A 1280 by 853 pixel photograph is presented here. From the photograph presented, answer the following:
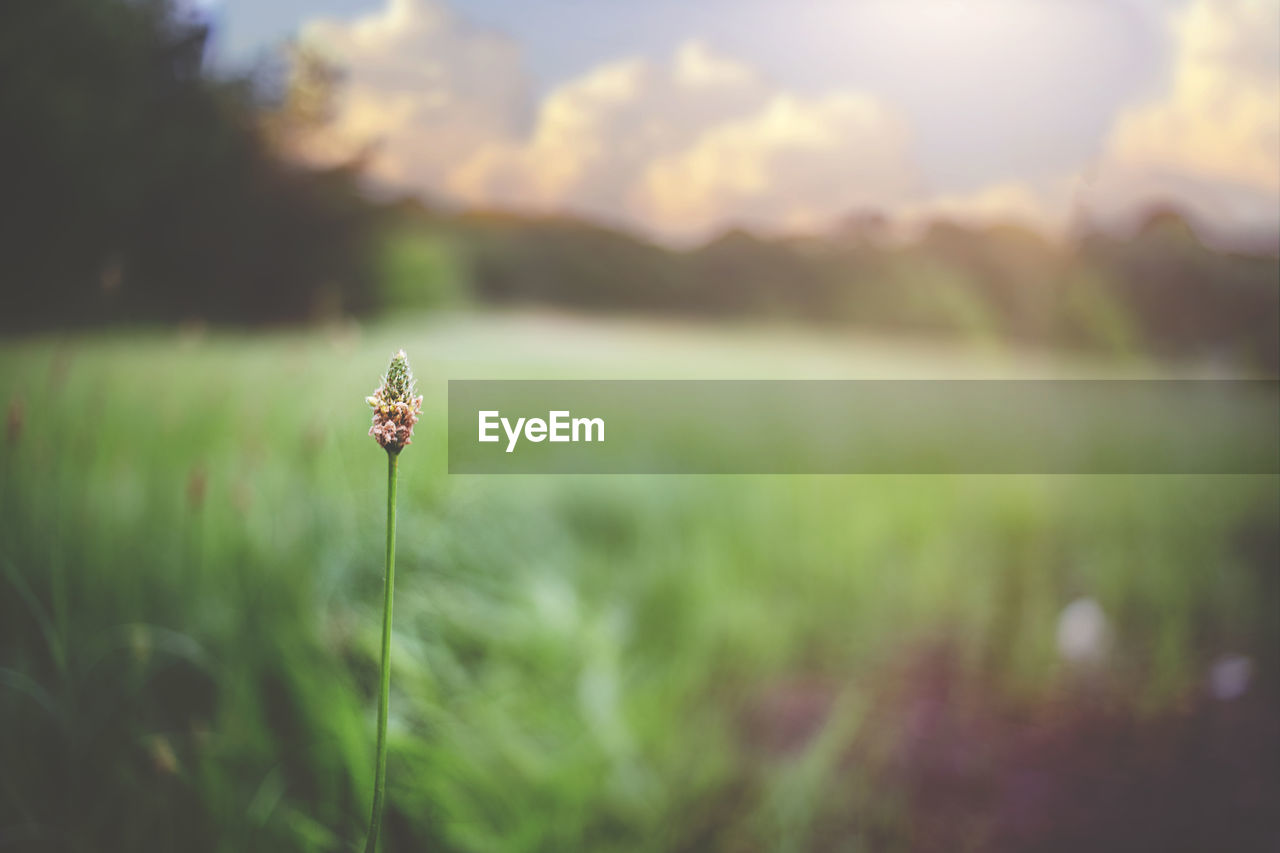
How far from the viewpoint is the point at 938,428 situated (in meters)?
2.81

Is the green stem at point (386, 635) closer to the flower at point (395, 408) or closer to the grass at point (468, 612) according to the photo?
the flower at point (395, 408)

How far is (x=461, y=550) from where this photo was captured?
1296 mm

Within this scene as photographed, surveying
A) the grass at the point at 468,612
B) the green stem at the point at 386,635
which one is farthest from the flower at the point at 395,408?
the grass at the point at 468,612

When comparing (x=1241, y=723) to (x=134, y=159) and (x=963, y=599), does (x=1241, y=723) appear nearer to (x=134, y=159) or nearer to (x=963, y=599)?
(x=963, y=599)

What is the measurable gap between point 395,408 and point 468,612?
1.10 meters

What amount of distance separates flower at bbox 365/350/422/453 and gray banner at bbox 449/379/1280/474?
1.90 metres

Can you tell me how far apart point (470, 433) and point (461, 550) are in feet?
1.29

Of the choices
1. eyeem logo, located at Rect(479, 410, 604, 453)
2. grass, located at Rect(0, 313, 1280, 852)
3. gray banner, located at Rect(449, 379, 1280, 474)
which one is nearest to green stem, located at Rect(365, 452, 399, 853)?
eyeem logo, located at Rect(479, 410, 604, 453)

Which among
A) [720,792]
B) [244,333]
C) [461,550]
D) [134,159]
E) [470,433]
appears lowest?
[720,792]

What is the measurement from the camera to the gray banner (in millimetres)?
2422

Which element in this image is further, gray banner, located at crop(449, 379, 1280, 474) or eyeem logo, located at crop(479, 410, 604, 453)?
gray banner, located at crop(449, 379, 1280, 474)

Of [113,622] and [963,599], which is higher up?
[113,622]

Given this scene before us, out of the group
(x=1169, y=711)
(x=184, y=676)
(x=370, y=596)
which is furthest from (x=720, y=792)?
(x=1169, y=711)

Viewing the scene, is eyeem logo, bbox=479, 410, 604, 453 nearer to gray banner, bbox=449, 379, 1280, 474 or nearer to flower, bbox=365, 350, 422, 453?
flower, bbox=365, 350, 422, 453
